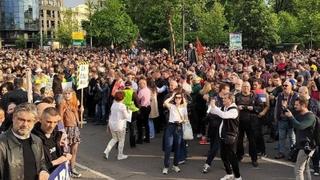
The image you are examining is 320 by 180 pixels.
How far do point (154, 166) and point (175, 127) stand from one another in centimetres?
112

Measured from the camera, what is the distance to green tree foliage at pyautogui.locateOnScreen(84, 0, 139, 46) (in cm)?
4706

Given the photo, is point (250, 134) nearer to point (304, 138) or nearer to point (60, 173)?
point (304, 138)

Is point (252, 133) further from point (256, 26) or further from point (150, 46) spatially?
point (150, 46)

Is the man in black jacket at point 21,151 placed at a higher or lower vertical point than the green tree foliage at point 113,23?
lower

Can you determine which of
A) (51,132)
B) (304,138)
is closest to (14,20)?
(304,138)

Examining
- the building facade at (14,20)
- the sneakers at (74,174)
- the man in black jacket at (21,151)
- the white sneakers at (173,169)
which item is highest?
the building facade at (14,20)

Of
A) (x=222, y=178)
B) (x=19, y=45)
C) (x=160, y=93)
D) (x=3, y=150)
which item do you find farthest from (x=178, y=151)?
(x=19, y=45)

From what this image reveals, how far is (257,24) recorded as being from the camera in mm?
50188

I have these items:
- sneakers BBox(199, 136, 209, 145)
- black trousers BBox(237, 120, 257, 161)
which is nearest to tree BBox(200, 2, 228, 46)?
sneakers BBox(199, 136, 209, 145)

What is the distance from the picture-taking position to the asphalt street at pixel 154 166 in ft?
32.9

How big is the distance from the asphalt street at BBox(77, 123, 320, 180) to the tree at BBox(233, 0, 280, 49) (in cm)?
3848

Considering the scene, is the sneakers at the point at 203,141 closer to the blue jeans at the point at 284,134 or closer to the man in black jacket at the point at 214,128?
the man in black jacket at the point at 214,128

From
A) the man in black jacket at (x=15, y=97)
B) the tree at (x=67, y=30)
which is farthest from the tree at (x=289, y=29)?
the man in black jacket at (x=15, y=97)

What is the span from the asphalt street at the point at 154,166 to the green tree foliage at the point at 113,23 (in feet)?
114
